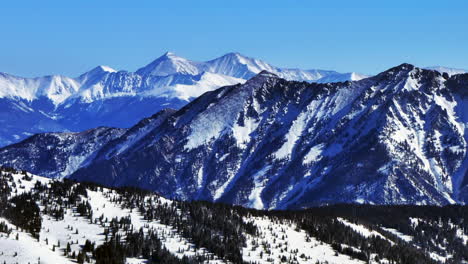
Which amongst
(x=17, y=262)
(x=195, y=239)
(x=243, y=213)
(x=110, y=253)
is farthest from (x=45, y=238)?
(x=243, y=213)

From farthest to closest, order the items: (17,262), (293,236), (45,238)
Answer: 1. (293,236)
2. (45,238)
3. (17,262)

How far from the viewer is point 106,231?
128 m

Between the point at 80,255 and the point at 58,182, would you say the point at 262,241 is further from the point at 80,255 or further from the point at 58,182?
the point at 80,255

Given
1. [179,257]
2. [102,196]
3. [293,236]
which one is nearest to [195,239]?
[179,257]

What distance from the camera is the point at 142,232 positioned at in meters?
128

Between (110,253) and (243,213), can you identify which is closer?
(110,253)

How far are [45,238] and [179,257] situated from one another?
2006 centimetres

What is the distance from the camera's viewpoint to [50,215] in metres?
131

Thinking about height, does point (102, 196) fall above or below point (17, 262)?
above

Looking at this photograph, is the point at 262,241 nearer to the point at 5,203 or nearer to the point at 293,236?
the point at 293,236

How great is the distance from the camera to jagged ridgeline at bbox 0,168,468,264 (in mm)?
115000

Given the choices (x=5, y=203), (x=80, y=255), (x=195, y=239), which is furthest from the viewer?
(x=195, y=239)

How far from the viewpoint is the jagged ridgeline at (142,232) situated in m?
115

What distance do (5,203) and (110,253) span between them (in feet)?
71.3
